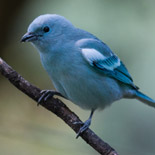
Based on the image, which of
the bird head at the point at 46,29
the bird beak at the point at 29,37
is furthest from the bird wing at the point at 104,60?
the bird beak at the point at 29,37

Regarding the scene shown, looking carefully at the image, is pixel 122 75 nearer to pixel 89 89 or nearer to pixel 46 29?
pixel 89 89

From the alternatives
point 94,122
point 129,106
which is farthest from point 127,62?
point 94,122

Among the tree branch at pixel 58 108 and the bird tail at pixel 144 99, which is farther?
the bird tail at pixel 144 99

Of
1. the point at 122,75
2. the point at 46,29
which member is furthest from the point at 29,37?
the point at 122,75

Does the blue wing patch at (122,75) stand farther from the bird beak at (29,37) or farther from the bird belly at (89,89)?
the bird beak at (29,37)

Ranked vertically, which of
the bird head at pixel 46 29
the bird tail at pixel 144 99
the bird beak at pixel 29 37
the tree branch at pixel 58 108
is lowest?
the tree branch at pixel 58 108

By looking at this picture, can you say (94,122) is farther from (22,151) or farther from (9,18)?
(9,18)
